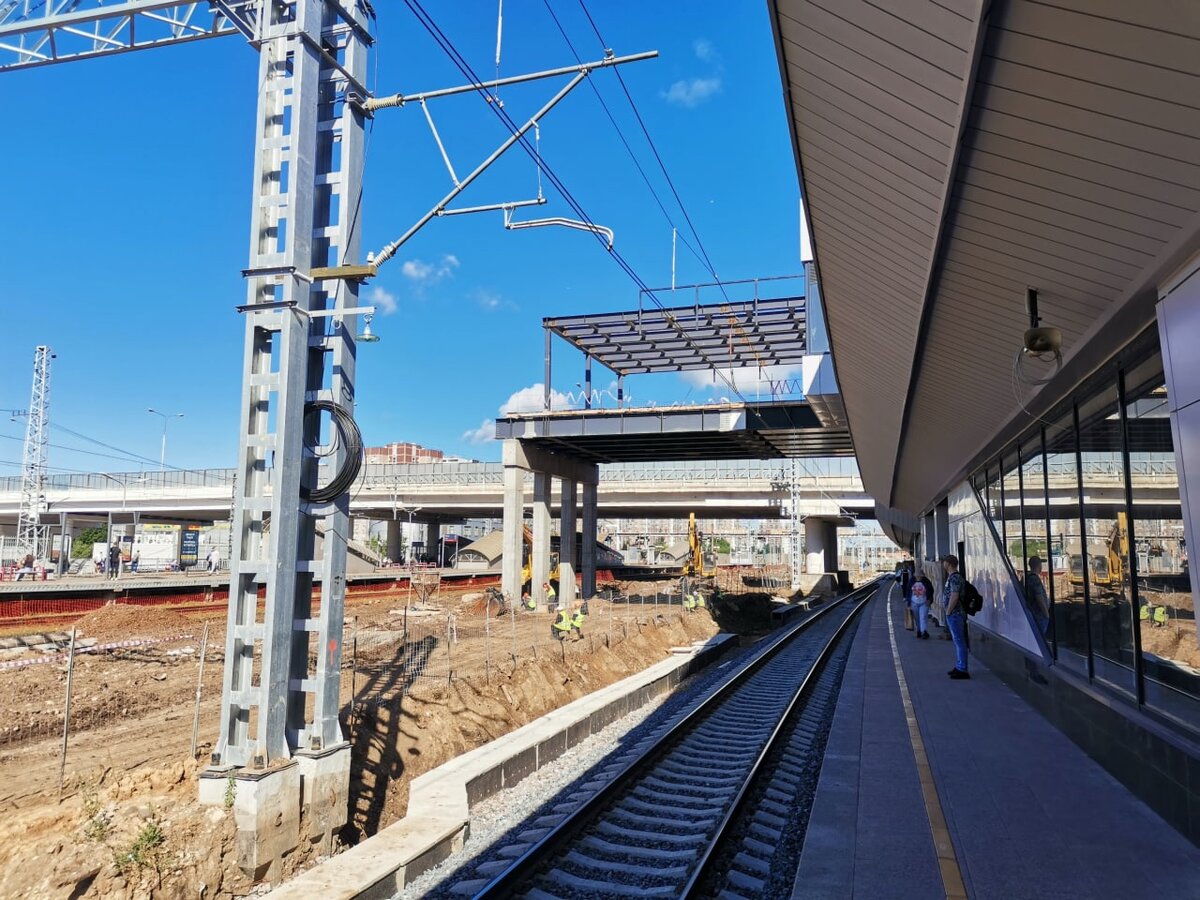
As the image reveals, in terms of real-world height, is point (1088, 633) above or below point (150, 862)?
above

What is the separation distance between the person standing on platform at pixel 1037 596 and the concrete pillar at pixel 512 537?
2352 centimetres

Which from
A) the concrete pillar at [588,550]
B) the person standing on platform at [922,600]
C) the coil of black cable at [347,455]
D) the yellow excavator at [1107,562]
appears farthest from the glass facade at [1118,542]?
the concrete pillar at [588,550]

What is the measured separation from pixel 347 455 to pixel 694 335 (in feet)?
82.4

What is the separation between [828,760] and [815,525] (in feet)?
182

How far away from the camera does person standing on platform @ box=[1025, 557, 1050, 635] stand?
431 inches

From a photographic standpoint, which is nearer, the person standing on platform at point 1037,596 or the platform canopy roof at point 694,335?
the person standing on platform at point 1037,596

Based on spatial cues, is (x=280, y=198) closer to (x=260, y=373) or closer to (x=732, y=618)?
→ (x=260, y=373)

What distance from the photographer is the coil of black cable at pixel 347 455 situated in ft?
24.2

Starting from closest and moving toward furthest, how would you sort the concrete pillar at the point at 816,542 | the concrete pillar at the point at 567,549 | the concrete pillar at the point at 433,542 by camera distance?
the concrete pillar at the point at 567,549 → the concrete pillar at the point at 816,542 → the concrete pillar at the point at 433,542

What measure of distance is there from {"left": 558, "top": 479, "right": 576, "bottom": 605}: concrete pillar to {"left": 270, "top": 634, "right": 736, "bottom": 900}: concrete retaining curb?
2466 centimetres

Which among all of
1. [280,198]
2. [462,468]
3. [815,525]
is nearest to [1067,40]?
[280,198]

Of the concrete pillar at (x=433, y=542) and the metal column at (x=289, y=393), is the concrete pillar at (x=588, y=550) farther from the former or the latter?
the concrete pillar at (x=433, y=542)

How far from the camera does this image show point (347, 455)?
7.42m

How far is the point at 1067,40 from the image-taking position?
11.8ft
